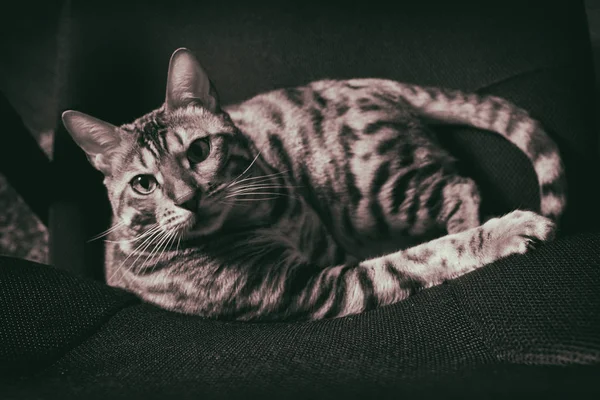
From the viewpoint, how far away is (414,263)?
1.04m

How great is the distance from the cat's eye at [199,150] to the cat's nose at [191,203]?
0.12 meters

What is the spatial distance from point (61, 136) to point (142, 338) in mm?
907

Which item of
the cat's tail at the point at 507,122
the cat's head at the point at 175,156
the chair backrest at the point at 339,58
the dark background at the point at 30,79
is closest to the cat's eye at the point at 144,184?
the cat's head at the point at 175,156

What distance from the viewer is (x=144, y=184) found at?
1104mm

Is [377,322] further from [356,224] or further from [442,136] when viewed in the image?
[442,136]

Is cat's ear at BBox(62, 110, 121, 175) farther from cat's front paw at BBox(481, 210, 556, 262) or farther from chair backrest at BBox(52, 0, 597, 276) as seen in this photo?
cat's front paw at BBox(481, 210, 556, 262)

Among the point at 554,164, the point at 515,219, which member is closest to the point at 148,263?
the point at 515,219

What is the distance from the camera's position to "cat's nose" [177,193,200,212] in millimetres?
996

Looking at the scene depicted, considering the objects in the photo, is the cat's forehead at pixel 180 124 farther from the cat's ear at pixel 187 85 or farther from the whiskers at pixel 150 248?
the whiskers at pixel 150 248

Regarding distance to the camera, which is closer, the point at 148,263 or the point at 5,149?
the point at 148,263

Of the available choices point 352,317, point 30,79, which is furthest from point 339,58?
point 30,79

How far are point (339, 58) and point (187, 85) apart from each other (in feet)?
2.18

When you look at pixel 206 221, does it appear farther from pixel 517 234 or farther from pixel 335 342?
pixel 517 234

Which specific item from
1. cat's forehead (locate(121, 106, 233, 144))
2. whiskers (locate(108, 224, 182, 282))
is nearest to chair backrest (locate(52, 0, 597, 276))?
whiskers (locate(108, 224, 182, 282))
